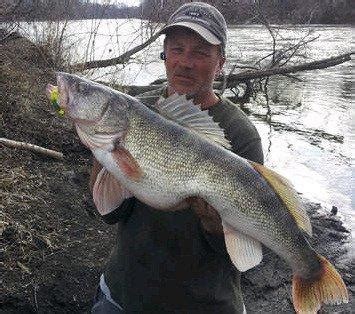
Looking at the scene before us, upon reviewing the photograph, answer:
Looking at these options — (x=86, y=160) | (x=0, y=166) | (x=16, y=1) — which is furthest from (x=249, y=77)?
(x=0, y=166)

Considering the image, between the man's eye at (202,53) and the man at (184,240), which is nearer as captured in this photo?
the man at (184,240)

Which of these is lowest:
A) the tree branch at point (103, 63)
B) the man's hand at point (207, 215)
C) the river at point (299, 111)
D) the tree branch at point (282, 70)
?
the river at point (299, 111)

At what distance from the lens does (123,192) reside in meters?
2.52

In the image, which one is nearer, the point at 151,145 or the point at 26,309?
the point at 151,145

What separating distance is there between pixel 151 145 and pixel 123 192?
1.07 ft

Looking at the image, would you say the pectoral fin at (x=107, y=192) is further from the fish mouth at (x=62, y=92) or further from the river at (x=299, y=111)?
the river at (x=299, y=111)

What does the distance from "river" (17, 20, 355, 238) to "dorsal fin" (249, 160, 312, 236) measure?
5.26m

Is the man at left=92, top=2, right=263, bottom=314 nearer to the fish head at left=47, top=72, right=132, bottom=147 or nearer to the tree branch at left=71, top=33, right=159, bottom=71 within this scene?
the fish head at left=47, top=72, right=132, bottom=147

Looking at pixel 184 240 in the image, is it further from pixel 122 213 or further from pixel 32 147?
pixel 32 147

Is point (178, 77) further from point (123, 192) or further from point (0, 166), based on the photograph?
point (0, 166)

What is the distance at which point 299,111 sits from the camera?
15008mm

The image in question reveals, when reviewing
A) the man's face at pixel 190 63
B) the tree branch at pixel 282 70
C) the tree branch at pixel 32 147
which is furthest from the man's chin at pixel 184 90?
the tree branch at pixel 282 70

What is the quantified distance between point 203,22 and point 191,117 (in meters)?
0.69

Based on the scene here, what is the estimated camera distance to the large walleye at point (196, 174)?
7.68 feet
